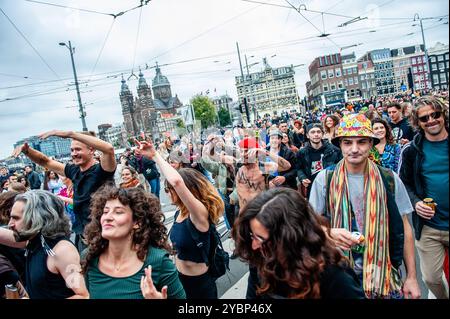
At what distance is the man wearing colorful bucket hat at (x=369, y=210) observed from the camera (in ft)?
6.05

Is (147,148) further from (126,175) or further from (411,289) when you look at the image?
(126,175)

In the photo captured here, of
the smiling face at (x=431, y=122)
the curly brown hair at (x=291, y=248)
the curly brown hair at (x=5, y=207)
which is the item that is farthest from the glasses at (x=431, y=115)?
the curly brown hair at (x=5, y=207)

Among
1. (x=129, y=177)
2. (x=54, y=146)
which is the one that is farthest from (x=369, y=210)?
(x=129, y=177)

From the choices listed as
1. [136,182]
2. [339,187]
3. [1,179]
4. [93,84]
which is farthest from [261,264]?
[1,179]

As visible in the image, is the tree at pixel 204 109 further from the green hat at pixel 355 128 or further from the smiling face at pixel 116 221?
the smiling face at pixel 116 221

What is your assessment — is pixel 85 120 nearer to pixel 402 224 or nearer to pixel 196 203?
pixel 196 203

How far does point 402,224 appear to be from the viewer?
1.94 m

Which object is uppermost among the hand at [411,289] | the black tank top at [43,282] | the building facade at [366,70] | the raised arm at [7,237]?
the building facade at [366,70]

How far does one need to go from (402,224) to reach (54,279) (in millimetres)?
2002

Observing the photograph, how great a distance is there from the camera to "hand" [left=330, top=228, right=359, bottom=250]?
153cm

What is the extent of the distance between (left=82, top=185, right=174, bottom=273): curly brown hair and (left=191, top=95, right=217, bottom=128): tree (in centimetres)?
8101

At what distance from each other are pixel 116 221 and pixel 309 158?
3553 millimetres

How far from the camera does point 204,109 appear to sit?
85.6 metres

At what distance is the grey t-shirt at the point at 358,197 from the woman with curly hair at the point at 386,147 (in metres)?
2.40
